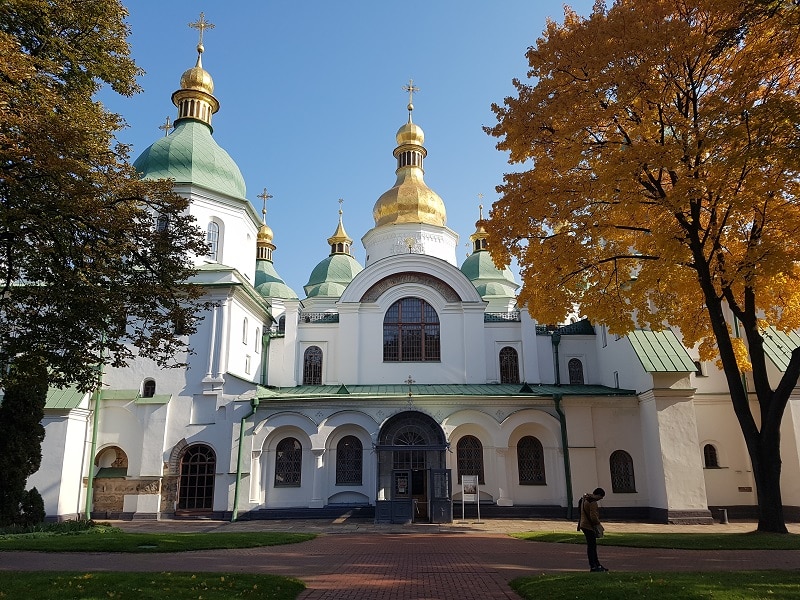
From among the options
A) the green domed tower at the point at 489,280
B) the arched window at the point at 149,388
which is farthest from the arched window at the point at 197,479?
the green domed tower at the point at 489,280

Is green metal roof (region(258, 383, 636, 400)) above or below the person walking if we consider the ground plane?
above

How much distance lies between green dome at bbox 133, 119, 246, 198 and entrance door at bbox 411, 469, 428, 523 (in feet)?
43.3

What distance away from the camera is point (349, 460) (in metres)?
22.5

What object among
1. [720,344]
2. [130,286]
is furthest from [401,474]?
[130,286]

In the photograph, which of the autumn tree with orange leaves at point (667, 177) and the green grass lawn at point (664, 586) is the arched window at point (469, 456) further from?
the green grass lawn at point (664, 586)

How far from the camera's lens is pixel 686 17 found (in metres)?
12.3

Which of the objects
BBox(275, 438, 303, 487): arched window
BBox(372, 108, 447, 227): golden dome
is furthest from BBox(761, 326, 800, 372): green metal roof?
BBox(372, 108, 447, 227): golden dome

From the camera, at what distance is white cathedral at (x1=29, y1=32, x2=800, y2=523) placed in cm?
2075

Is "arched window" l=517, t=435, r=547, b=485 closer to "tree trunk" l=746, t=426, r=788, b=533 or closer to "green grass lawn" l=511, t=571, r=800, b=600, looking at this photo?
"tree trunk" l=746, t=426, r=788, b=533

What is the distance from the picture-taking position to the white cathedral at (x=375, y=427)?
20.8m

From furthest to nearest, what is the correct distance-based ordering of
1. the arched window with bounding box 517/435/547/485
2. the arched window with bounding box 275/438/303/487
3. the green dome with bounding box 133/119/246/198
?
the green dome with bounding box 133/119/246/198, the arched window with bounding box 517/435/547/485, the arched window with bounding box 275/438/303/487

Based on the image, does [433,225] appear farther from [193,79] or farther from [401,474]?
[401,474]

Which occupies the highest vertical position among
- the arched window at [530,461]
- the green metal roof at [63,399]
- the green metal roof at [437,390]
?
the green metal roof at [437,390]

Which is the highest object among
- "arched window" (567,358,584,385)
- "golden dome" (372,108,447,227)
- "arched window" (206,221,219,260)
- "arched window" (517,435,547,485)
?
"golden dome" (372,108,447,227)
